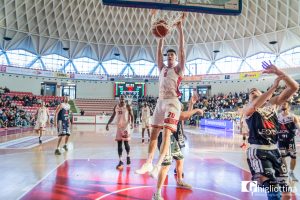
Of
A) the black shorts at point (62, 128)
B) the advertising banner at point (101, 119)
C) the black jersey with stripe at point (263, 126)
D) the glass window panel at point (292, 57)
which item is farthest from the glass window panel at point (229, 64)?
the black jersey with stripe at point (263, 126)

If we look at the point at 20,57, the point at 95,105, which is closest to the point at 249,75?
the point at 95,105

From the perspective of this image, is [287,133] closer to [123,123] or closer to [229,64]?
[123,123]

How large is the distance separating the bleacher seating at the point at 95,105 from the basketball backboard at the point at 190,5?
112ft

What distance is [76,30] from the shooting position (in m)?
40.4

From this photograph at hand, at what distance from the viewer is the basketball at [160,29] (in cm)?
462

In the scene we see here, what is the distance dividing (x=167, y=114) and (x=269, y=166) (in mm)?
1723

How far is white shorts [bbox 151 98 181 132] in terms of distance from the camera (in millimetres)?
4328

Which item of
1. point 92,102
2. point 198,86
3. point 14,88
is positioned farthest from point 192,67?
point 14,88

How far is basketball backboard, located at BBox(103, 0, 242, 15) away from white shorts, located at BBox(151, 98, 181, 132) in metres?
3.21

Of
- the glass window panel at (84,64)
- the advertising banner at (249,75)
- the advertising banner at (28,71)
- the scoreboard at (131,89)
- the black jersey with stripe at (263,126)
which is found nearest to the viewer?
the black jersey with stripe at (263,126)

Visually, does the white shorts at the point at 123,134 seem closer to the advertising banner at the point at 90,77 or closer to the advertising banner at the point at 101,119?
the advertising banner at the point at 101,119

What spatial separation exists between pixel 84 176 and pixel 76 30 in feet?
124

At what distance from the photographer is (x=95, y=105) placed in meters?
42.6

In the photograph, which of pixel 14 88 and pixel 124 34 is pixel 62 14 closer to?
pixel 124 34
